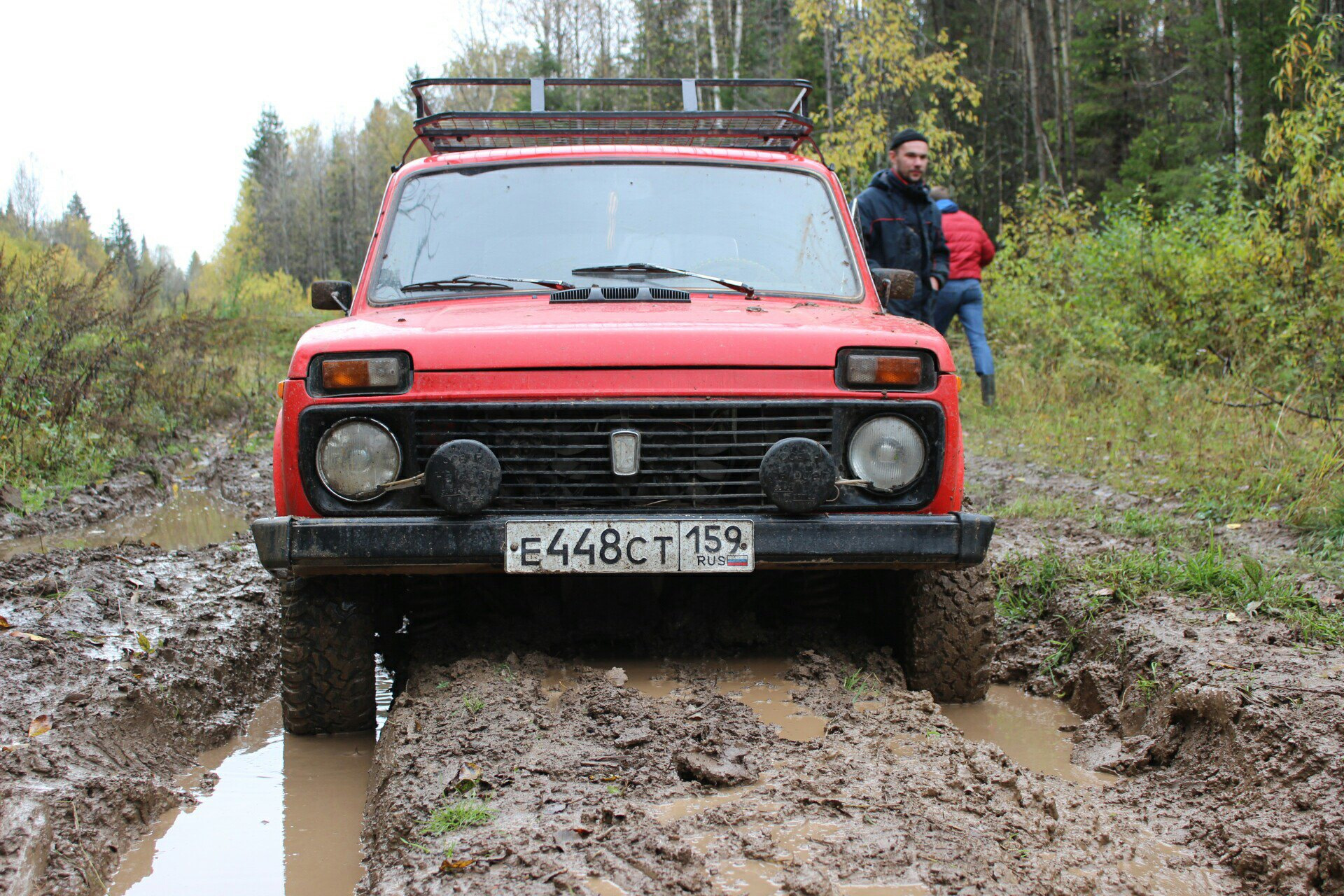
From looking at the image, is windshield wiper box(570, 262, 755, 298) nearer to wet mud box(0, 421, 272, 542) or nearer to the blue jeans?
wet mud box(0, 421, 272, 542)

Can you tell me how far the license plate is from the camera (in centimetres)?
270

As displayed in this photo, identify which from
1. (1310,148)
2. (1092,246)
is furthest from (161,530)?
(1092,246)

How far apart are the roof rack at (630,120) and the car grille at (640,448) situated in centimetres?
180

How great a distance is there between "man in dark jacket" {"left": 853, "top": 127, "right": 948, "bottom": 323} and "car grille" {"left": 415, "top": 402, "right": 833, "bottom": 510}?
3.85 m

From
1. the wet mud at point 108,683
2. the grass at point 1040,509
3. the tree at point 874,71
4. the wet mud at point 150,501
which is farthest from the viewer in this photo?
the tree at point 874,71

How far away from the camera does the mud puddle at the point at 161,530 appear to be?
5.58 m

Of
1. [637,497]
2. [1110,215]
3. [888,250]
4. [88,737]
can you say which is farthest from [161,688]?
[1110,215]

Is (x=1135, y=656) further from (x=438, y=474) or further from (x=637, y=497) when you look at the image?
(x=438, y=474)

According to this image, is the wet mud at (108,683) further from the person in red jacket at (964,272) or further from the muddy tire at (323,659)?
the person in red jacket at (964,272)

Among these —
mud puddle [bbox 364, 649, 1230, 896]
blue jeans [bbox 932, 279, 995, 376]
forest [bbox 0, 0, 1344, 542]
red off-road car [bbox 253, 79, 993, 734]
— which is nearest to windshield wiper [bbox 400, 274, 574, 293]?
red off-road car [bbox 253, 79, 993, 734]

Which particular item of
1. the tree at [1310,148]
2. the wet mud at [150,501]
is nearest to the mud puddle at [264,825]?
the wet mud at [150,501]

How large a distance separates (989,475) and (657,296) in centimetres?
403

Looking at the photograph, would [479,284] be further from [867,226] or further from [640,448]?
[867,226]

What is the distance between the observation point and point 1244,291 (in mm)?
8461
